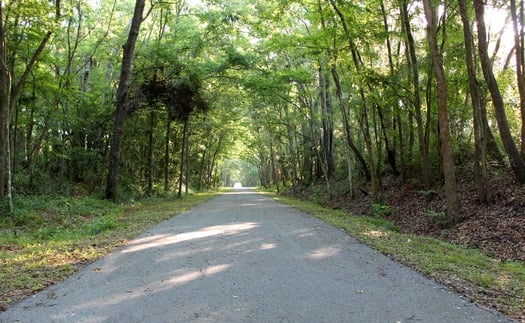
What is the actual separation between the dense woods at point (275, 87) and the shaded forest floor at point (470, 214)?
35 cm

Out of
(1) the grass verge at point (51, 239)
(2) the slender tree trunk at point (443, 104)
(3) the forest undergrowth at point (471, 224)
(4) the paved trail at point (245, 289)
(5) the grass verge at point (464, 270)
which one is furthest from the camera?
(2) the slender tree trunk at point (443, 104)

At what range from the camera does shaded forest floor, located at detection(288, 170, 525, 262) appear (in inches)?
363

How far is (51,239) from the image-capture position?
8664mm

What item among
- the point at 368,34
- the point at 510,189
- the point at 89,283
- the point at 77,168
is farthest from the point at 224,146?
the point at 89,283

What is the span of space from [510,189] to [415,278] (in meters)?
7.89

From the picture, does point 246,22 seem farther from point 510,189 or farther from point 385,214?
point 510,189

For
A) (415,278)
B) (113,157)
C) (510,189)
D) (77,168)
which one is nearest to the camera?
(415,278)

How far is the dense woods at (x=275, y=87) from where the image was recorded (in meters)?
11.7

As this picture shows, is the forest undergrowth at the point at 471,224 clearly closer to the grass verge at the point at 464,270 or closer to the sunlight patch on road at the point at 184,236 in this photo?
the grass verge at the point at 464,270

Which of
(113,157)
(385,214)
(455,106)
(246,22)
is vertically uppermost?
(246,22)

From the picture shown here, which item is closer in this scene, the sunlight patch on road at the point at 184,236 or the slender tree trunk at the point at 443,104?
the sunlight patch on road at the point at 184,236

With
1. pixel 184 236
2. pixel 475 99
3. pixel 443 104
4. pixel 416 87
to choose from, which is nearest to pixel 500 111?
pixel 475 99

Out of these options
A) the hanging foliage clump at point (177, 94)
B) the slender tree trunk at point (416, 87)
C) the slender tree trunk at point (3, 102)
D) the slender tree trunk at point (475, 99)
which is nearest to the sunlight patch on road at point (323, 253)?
the slender tree trunk at point (475, 99)

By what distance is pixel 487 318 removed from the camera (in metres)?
4.07
